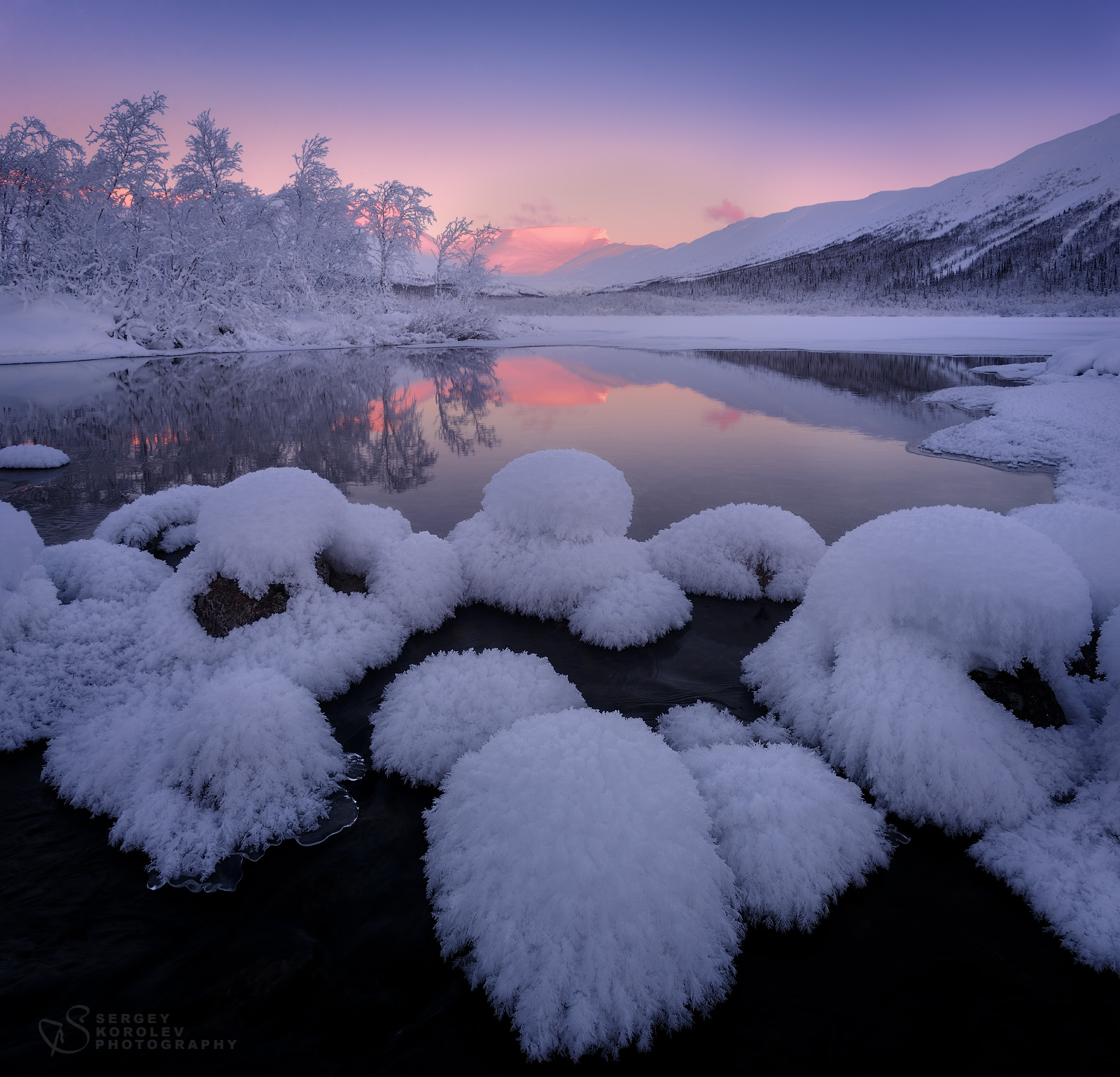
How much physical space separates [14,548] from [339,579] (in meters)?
2.06

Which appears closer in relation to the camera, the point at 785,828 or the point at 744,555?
the point at 785,828

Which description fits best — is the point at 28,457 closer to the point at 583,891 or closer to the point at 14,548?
the point at 14,548

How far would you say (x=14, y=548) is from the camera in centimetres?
408

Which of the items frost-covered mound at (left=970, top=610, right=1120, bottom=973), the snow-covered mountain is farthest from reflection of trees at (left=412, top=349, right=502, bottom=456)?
the snow-covered mountain

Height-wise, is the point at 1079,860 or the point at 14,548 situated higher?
the point at 14,548

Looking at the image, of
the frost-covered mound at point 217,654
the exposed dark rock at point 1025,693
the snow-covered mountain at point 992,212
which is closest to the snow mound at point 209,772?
the frost-covered mound at point 217,654

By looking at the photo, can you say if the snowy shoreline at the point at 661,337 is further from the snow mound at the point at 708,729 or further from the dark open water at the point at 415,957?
the snow mound at the point at 708,729

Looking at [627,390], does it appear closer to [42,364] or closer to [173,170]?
[42,364]

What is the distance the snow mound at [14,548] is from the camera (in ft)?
13.0

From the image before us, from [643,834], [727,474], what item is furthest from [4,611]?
[727,474]

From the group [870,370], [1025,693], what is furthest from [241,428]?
[870,370]

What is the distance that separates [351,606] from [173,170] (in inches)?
1326

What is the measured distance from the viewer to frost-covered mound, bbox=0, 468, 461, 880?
281 cm

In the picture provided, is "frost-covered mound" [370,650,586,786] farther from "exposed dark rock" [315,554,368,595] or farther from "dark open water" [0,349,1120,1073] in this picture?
"exposed dark rock" [315,554,368,595]
